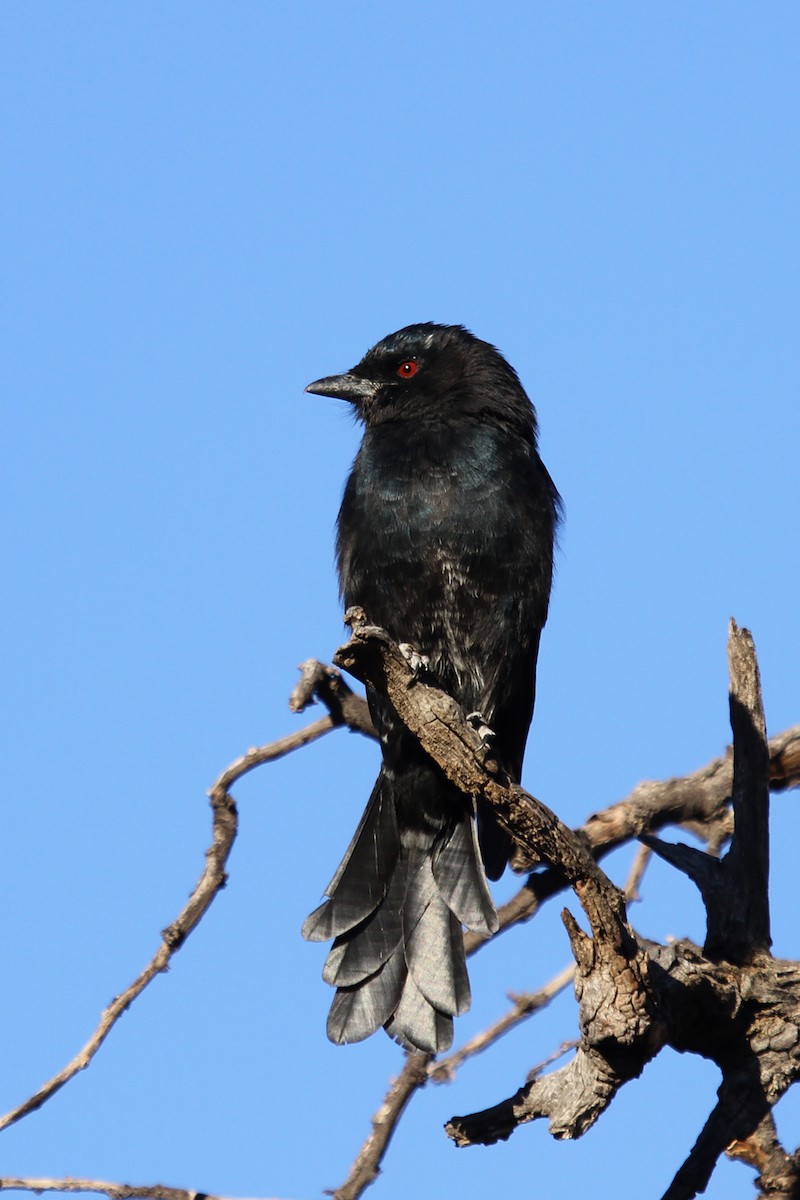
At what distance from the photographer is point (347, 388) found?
7176mm

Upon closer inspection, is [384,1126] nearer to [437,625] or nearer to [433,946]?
[433,946]

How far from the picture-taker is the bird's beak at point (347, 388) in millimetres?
7125

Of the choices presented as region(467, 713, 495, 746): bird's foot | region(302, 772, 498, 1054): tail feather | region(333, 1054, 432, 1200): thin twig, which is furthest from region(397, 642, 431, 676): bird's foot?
region(333, 1054, 432, 1200): thin twig

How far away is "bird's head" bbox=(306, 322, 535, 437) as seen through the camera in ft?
21.7

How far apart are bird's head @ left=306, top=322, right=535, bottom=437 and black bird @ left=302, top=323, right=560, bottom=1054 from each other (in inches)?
2.6

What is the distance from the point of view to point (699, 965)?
4609 millimetres

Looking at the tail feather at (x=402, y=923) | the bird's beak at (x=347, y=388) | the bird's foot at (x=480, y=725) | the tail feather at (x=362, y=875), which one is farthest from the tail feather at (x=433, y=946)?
the bird's beak at (x=347, y=388)

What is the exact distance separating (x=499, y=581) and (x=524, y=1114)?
2284mm

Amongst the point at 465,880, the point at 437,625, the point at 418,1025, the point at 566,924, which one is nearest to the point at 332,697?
the point at 437,625

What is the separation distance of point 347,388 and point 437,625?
1.59 m

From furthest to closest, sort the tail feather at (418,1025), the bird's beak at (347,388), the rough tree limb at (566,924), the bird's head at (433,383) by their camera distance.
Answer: the bird's beak at (347,388) → the bird's head at (433,383) → the tail feather at (418,1025) → the rough tree limb at (566,924)

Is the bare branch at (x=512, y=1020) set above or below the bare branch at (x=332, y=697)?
below

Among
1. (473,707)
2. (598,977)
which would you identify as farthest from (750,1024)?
(473,707)

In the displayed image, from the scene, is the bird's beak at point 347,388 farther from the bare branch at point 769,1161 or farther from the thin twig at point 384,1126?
the bare branch at point 769,1161
